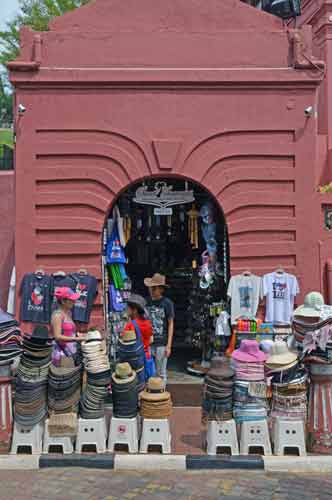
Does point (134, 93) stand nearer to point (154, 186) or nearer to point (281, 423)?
point (154, 186)

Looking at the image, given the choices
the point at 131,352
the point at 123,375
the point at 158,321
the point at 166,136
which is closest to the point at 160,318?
the point at 158,321

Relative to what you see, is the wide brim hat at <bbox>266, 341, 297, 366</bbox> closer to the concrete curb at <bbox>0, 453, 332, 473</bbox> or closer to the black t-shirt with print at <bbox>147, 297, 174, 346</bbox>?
the concrete curb at <bbox>0, 453, 332, 473</bbox>

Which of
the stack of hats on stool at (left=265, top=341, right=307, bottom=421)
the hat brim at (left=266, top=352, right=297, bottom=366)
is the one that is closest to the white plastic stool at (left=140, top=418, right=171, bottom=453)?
the stack of hats on stool at (left=265, top=341, right=307, bottom=421)

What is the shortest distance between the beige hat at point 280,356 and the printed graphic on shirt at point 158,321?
1.85 metres

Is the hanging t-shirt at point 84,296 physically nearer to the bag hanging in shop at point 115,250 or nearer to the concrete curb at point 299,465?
the bag hanging in shop at point 115,250

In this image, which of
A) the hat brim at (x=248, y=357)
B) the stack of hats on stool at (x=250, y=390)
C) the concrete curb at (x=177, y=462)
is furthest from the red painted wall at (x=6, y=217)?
the stack of hats on stool at (x=250, y=390)

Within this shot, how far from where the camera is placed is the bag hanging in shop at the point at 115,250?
8422mm

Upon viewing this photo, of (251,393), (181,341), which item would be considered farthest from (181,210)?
(251,393)

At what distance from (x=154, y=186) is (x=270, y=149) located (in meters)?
1.86

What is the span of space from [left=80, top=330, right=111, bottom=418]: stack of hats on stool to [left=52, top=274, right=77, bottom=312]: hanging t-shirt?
2.31 meters

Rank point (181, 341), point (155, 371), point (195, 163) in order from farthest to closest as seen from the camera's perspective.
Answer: point (181, 341)
point (195, 163)
point (155, 371)

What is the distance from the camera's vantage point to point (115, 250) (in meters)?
8.49

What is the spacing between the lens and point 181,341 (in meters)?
10.6

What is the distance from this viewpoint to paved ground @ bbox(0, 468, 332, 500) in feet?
15.4
